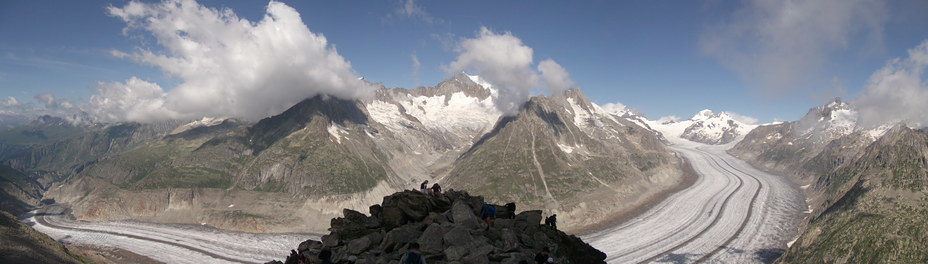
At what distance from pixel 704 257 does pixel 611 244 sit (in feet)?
97.5

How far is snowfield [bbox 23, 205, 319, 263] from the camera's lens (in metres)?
158

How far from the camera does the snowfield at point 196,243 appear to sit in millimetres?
157875

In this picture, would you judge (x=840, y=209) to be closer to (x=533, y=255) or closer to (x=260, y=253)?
(x=533, y=255)

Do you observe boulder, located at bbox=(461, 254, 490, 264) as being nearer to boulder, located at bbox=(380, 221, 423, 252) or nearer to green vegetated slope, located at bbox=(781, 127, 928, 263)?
boulder, located at bbox=(380, 221, 423, 252)

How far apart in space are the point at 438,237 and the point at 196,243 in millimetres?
181821

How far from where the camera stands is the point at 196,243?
17562 cm

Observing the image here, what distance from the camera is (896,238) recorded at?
327 ft

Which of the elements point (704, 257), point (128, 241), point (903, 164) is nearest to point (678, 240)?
point (704, 257)

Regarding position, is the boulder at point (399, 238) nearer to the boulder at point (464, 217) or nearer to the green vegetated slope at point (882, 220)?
the boulder at point (464, 217)

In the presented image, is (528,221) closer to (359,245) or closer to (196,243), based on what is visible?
(359,245)

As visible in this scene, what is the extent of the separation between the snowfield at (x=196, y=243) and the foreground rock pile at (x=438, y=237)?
131 metres

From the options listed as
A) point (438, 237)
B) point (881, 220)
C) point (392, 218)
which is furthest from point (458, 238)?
point (881, 220)

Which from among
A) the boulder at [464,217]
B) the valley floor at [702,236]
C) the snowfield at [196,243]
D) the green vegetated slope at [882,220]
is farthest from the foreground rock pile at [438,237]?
the snowfield at [196,243]

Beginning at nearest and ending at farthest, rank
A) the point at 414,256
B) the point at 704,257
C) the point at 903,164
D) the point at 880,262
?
the point at 414,256, the point at 880,262, the point at 704,257, the point at 903,164
